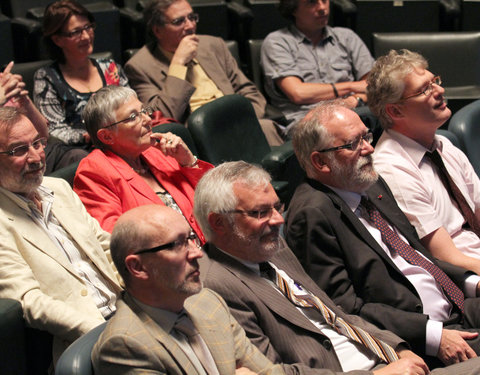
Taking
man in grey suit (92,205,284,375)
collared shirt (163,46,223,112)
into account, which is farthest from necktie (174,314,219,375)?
collared shirt (163,46,223,112)

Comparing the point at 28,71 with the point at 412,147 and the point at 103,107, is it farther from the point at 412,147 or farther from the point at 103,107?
the point at 412,147

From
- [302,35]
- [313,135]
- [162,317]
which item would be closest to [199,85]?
[302,35]

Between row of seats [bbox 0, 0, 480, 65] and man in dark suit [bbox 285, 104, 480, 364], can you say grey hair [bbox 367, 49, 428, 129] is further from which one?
row of seats [bbox 0, 0, 480, 65]

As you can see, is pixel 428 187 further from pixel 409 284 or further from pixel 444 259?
pixel 409 284

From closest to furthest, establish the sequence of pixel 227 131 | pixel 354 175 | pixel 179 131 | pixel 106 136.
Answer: pixel 354 175 → pixel 106 136 → pixel 179 131 → pixel 227 131

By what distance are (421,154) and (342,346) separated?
912 mm

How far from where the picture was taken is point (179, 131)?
9.61 ft

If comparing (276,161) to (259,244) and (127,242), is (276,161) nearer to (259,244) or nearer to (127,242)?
(259,244)

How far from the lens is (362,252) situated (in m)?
2.20

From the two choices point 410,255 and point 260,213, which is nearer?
point 260,213

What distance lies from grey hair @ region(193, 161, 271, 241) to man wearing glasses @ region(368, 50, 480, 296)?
73 cm

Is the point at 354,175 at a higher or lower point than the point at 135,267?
lower

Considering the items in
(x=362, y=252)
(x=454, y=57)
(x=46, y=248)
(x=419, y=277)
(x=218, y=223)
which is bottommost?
(x=454, y=57)

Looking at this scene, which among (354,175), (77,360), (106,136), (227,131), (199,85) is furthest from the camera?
(199,85)
